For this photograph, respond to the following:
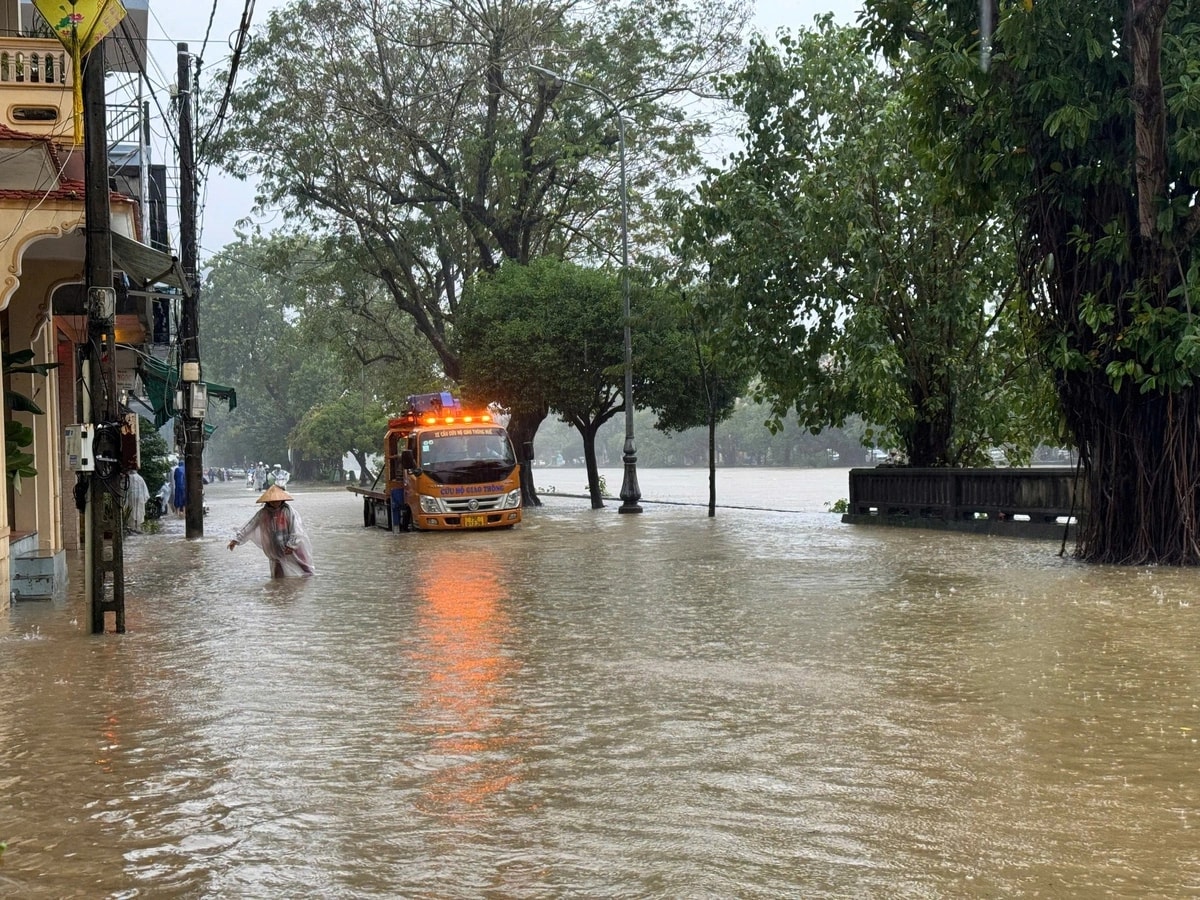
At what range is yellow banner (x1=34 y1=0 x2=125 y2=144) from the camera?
1323 centimetres

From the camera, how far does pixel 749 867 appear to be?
5648 millimetres

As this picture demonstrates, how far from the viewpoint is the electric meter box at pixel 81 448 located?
13.0 meters

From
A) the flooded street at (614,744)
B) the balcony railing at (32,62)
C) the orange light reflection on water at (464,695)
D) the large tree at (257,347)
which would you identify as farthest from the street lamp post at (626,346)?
the large tree at (257,347)

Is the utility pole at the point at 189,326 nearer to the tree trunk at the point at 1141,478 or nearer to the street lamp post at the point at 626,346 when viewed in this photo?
the street lamp post at the point at 626,346

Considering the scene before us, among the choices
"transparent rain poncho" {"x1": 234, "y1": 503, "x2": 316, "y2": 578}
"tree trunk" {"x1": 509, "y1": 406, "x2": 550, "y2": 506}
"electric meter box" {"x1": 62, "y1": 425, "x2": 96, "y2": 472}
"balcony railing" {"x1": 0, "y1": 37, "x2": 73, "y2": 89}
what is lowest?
"transparent rain poncho" {"x1": 234, "y1": 503, "x2": 316, "y2": 578}

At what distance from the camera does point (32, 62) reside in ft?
55.5

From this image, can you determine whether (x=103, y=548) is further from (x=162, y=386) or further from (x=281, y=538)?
(x=162, y=386)

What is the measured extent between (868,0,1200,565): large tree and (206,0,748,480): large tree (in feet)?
63.2

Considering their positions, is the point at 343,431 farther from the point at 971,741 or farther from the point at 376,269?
the point at 971,741

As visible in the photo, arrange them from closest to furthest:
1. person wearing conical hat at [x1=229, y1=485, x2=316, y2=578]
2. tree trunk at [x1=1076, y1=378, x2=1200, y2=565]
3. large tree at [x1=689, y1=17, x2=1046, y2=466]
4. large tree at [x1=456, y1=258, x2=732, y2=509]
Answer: tree trunk at [x1=1076, y1=378, x2=1200, y2=565]
person wearing conical hat at [x1=229, y1=485, x2=316, y2=578]
large tree at [x1=689, y1=17, x2=1046, y2=466]
large tree at [x1=456, y1=258, x2=732, y2=509]

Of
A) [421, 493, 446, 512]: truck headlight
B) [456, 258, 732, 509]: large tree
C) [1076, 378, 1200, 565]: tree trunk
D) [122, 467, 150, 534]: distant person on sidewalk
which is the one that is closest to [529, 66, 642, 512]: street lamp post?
[456, 258, 732, 509]: large tree

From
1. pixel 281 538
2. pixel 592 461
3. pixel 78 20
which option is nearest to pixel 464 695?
pixel 78 20

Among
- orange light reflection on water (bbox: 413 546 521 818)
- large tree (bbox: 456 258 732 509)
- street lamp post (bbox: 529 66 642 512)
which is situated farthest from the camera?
large tree (bbox: 456 258 732 509)

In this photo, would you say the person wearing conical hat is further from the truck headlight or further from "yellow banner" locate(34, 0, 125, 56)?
the truck headlight
